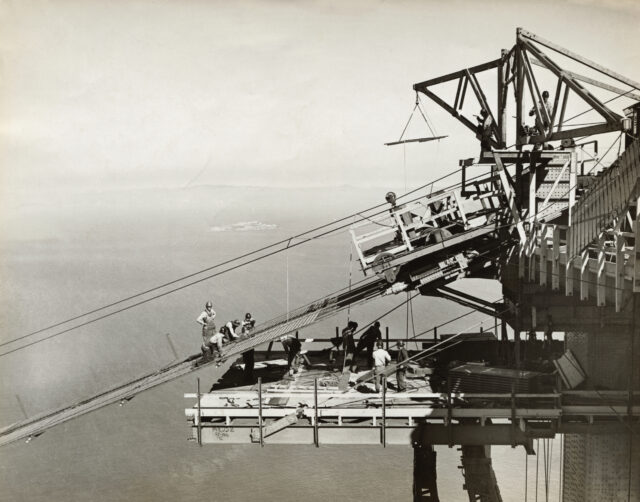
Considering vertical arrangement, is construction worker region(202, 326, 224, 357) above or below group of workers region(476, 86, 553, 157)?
below

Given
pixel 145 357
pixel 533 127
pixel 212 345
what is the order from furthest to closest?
pixel 145 357 < pixel 533 127 < pixel 212 345

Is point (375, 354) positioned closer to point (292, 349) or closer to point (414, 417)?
point (414, 417)

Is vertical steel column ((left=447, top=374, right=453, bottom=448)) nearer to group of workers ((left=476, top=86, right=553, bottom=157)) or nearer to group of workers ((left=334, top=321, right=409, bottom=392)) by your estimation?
group of workers ((left=334, top=321, right=409, bottom=392))

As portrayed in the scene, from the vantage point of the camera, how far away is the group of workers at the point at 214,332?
17.1 meters

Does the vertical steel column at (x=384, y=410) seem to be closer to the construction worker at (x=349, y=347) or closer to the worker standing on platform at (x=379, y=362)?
the worker standing on platform at (x=379, y=362)

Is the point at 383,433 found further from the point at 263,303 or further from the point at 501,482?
the point at 263,303

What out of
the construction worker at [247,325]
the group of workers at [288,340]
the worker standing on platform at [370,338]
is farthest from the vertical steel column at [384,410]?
the construction worker at [247,325]

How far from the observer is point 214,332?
1772 centimetres

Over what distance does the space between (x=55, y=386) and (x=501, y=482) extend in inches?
1378

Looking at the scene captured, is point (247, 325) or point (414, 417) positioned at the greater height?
point (247, 325)

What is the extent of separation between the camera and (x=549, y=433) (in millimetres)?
14836

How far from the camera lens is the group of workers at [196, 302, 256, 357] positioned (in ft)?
56.2

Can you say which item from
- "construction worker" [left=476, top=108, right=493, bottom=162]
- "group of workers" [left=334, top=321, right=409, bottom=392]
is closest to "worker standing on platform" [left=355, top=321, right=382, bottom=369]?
"group of workers" [left=334, top=321, right=409, bottom=392]

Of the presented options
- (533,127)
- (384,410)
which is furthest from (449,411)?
(533,127)
